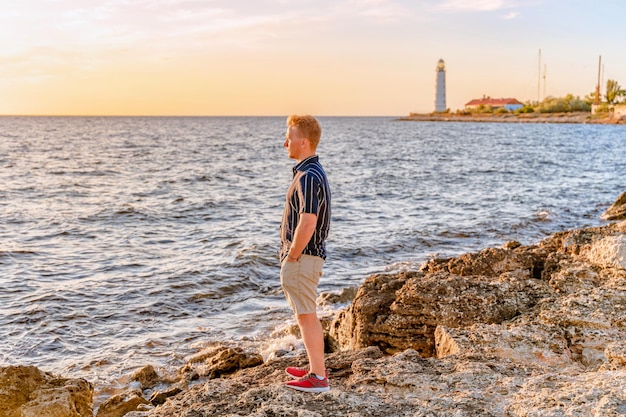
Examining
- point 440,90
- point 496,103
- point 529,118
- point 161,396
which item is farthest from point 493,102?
point 161,396

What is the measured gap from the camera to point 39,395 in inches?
198

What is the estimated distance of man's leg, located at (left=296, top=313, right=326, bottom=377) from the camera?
450cm

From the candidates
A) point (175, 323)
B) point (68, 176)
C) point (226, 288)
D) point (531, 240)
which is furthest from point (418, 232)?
point (68, 176)

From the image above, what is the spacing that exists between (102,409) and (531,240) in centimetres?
1267

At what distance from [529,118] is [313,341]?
14454cm

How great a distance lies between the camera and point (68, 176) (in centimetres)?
3084

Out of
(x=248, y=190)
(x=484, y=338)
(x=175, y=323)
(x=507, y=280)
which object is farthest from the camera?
(x=248, y=190)

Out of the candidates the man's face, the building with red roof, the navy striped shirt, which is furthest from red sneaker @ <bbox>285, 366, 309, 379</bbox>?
the building with red roof

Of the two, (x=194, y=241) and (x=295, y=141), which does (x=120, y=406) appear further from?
(x=194, y=241)

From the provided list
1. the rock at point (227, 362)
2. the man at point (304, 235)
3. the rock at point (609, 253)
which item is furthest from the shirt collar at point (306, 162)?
the rock at point (609, 253)

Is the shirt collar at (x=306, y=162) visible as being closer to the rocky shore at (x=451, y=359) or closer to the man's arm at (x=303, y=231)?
the man's arm at (x=303, y=231)

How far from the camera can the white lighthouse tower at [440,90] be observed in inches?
6825

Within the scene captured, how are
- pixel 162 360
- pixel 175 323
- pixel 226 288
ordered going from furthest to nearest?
pixel 226 288 → pixel 175 323 → pixel 162 360

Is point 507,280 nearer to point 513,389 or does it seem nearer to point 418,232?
point 513,389
